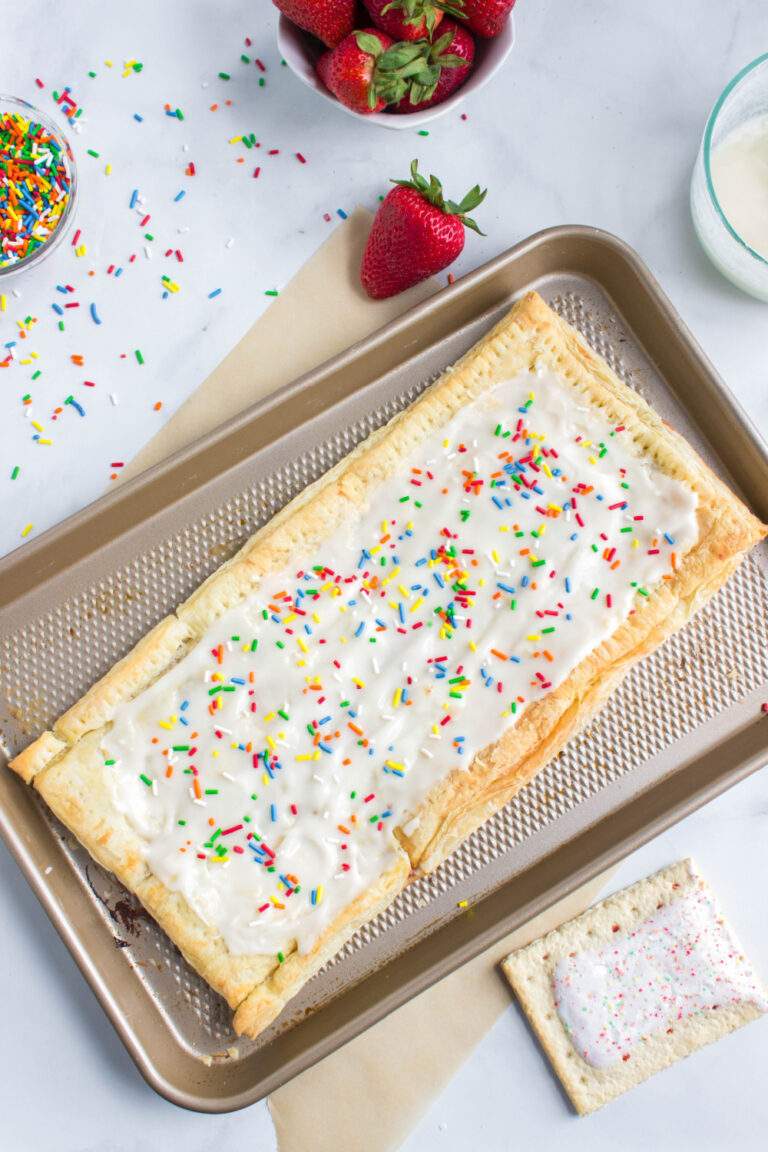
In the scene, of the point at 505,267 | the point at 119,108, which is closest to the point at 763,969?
the point at 505,267

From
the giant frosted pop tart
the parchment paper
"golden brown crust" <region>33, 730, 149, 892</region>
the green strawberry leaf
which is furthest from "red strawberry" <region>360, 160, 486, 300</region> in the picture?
"golden brown crust" <region>33, 730, 149, 892</region>

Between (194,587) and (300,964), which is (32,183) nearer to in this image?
(194,587)

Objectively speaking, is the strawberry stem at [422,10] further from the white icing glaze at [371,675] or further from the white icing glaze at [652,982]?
the white icing glaze at [652,982]

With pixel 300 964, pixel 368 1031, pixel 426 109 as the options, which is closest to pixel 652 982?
pixel 368 1031

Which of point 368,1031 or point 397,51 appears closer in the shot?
point 397,51

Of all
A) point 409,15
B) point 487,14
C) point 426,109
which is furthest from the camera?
point 426,109

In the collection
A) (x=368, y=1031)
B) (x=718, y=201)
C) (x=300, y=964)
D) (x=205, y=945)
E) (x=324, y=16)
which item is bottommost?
(x=368, y=1031)

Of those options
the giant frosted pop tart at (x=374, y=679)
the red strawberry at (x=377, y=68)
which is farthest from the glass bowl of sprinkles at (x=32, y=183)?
the giant frosted pop tart at (x=374, y=679)
